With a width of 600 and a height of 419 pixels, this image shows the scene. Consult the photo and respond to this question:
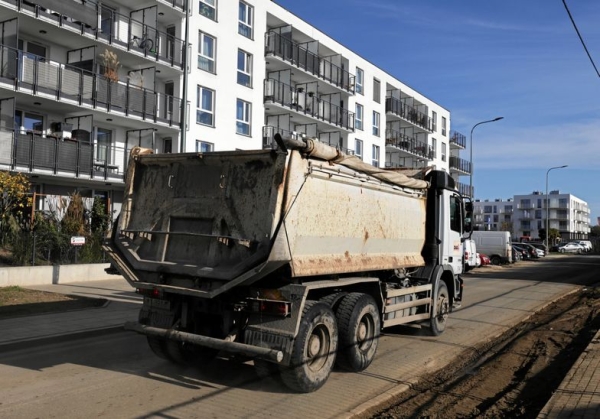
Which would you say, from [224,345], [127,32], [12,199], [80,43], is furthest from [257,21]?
[224,345]

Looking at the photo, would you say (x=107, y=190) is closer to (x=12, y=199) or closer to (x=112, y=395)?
(x=12, y=199)

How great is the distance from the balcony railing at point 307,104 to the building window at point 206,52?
4.22m

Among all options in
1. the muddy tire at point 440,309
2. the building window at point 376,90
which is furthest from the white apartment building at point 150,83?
the building window at point 376,90

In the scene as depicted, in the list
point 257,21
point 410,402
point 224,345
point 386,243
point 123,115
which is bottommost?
point 410,402

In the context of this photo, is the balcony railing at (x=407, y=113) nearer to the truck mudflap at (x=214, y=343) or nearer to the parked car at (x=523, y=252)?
the parked car at (x=523, y=252)

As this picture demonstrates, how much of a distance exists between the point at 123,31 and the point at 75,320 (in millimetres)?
17492

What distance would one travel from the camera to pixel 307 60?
1342 inches

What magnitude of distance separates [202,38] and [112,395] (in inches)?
931

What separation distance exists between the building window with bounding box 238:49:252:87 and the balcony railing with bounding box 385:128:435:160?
1908 cm

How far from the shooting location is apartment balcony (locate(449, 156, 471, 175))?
6179 centimetres

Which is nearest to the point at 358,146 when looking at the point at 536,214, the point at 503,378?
the point at 503,378

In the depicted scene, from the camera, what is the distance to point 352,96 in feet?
134

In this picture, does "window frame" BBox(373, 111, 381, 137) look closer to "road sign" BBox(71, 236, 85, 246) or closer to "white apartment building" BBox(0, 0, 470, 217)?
"white apartment building" BBox(0, 0, 470, 217)

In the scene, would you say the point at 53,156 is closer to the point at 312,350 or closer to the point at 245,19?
the point at 245,19
